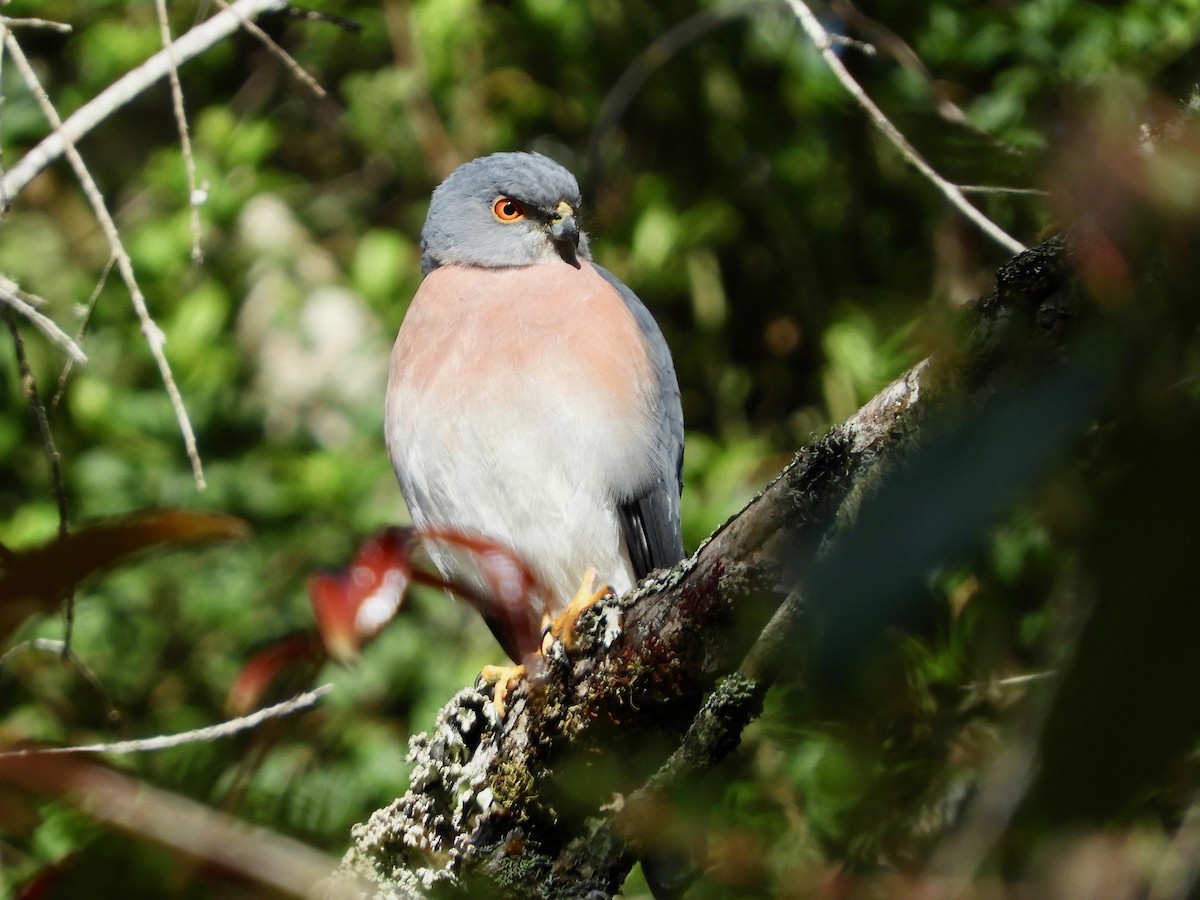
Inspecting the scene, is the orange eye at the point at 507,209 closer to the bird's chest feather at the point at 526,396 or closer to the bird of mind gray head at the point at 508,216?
the bird of mind gray head at the point at 508,216

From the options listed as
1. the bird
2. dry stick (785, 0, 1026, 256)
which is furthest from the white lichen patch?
dry stick (785, 0, 1026, 256)

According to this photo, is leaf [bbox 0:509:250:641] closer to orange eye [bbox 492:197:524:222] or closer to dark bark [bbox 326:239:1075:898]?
dark bark [bbox 326:239:1075:898]

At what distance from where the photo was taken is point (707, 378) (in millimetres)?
4844

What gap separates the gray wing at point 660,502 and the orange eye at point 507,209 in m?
0.47

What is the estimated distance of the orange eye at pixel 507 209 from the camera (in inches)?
149

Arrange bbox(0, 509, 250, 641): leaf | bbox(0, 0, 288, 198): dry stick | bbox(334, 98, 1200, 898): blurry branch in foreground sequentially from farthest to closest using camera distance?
1. bbox(0, 0, 288, 198): dry stick
2. bbox(0, 509, 250, 641): leaf
3. bbox(334, 98, 1200, 898): blurry branch in foreground

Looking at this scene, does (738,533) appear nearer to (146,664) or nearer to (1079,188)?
(1079,188)

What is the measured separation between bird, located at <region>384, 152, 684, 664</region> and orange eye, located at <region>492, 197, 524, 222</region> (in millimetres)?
289

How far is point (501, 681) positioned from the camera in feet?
8.80

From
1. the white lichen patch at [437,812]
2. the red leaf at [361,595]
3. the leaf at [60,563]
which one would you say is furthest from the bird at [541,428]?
the leaf at [60,563]

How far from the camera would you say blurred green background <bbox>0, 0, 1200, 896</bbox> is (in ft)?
13.8

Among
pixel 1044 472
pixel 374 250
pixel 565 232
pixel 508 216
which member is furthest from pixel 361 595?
pixel 374 250

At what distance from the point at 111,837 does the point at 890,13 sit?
4.23 meters

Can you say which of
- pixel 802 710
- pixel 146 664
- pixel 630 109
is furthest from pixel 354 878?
pixel 630 109
